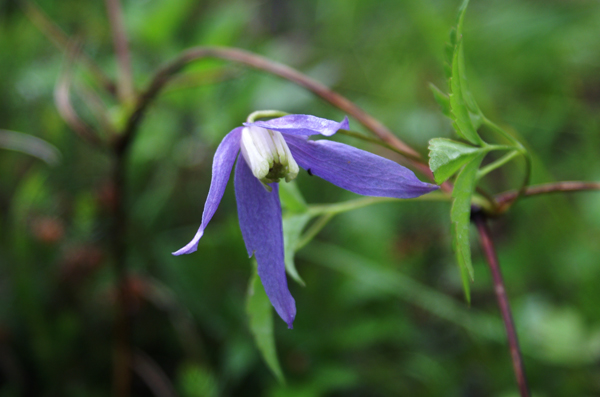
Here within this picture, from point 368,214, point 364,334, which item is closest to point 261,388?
point 364,334

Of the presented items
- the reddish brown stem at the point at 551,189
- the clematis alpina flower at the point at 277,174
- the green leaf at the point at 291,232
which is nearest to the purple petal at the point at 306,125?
the clematis alpina flower at the point at 277,174

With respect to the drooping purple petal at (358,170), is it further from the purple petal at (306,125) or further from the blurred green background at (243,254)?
the blurred green background at (243,254)

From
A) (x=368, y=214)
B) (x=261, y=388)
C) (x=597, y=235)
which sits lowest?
(x=261, y=388)

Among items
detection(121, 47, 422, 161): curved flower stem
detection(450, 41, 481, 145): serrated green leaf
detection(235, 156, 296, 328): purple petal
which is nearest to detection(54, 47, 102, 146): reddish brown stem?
detection(121, 47, 422, 161): curved flower stem

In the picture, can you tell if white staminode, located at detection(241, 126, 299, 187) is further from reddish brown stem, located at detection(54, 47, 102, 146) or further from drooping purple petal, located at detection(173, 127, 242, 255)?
reddish brown stem, located at detection(54, 47, 102, 146)

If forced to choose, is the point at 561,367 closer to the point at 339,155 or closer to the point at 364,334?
the point at 364,334
